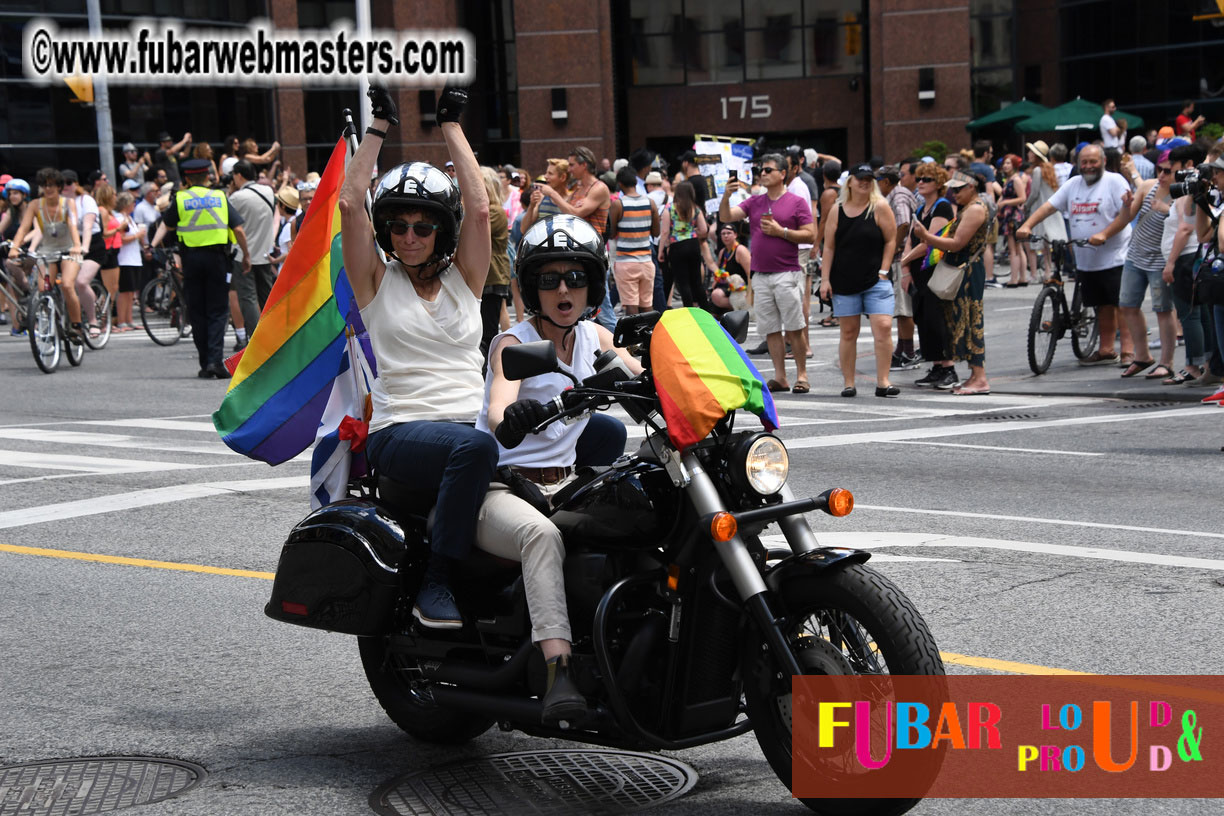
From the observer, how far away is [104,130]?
109 ft

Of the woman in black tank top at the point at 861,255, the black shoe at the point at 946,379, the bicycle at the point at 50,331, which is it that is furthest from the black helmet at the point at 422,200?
the bicycle at the point at 50,331

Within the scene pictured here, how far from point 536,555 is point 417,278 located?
3.92 feet

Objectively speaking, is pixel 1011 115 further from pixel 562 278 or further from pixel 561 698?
pixel 561 698

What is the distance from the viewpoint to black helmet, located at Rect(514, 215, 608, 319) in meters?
5.05

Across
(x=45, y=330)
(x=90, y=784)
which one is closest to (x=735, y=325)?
(x=90, y=784)

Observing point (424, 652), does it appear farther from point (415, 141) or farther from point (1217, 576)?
point (415, 141)

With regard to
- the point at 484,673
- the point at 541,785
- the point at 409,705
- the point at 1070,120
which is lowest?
the point at 541,785

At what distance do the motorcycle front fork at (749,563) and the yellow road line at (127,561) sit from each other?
398cm

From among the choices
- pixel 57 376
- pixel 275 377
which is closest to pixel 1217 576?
pixel 275 377

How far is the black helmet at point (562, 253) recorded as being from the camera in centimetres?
505

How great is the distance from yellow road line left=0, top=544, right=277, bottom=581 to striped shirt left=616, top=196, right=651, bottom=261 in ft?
30.9

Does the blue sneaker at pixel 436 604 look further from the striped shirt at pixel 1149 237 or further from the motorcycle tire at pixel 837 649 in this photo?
the striped shirt at pixel 1149 237

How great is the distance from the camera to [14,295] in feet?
73.4

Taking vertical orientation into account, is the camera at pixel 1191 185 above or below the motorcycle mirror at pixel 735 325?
above
